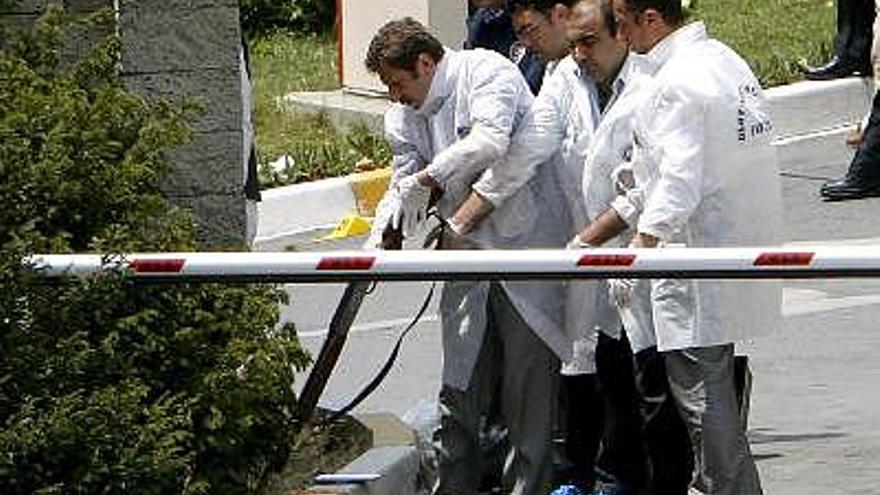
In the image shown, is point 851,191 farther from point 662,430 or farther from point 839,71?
point 662,430

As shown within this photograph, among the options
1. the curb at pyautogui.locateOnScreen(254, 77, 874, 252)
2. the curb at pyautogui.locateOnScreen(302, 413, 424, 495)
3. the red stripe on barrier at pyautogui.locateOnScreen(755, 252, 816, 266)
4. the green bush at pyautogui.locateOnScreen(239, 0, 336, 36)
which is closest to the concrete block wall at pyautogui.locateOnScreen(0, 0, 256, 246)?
the curb at pyautogui.locateOnScreen(302, 413, 424, 495)

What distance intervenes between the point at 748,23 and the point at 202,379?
1234 cm

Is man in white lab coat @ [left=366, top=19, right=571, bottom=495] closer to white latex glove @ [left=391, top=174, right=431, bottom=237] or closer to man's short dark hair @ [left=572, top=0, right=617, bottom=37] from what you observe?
white latex glove @ [left=391, top=174, right=431, bottom=237]

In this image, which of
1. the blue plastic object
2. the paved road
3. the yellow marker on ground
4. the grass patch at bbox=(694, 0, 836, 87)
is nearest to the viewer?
the blue plastic object

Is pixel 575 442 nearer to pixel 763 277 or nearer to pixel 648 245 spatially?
pixel 648 245

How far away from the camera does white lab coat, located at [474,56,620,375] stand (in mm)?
7520

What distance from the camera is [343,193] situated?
13.7 m

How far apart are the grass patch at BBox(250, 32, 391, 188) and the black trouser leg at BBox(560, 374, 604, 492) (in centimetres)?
627

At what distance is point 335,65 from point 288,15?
5.18 feet

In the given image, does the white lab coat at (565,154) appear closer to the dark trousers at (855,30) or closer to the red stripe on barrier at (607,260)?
the red stripe on barrier at (607,260)

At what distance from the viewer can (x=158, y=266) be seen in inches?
203

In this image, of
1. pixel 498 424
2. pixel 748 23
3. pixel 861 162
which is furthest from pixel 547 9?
pixel 748 23

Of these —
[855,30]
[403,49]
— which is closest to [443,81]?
[403,49]

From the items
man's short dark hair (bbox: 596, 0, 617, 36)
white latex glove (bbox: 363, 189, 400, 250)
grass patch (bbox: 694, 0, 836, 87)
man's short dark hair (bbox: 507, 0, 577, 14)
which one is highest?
man's short dark hair (bbox: 596, 0, 617, 36)
